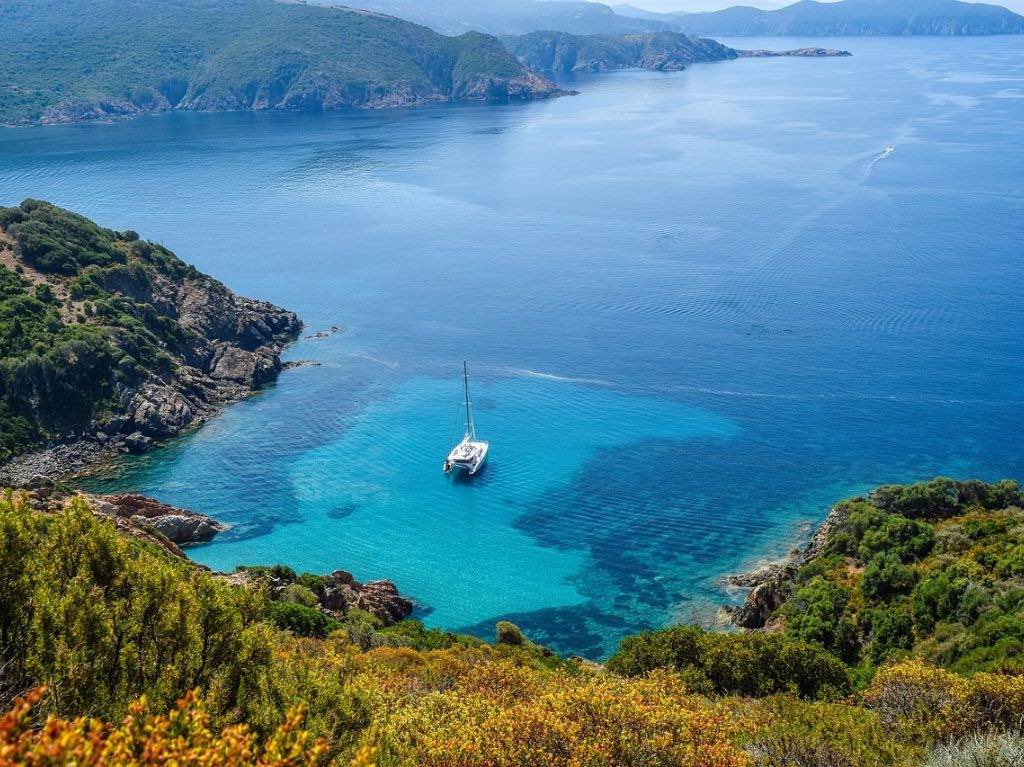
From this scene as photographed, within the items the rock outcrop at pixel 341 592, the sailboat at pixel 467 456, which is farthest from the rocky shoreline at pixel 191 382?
the sailboat at pixel 467 456

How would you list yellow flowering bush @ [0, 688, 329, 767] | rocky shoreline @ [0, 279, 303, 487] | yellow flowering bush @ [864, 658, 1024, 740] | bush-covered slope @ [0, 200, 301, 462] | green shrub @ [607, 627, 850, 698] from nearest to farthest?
yellow flowering bush @ [0, 688, 329, 767] → yellow flowering bush @ [864, 658, 1024, 740] → green shrub @ [607, 627, 850, 698] → rocky shoreline @ [0, 279, 303, 487] → bush-covered slope @ [0, 200, 301, 462]

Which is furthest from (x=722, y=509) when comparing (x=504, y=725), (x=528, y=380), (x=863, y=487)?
(x=504, y=725)

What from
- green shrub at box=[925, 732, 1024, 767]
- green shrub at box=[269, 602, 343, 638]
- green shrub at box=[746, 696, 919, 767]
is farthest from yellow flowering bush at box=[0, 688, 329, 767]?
green shrub at box=[269, 602, 343, 638]

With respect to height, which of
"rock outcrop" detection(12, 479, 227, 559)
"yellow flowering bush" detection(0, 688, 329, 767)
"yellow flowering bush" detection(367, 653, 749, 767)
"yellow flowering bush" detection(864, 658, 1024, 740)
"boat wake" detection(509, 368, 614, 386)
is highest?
"yellow flowering bush" detection(0, 688, 329, 767)

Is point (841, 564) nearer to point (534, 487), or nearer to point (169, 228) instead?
point (534, 487)

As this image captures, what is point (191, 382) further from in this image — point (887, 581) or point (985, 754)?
point (985, 754)

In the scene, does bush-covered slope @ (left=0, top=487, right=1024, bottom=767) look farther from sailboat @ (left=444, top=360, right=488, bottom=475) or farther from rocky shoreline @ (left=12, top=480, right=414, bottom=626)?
sailboat @ (left=444, top=360, right=488, bottom=475)
